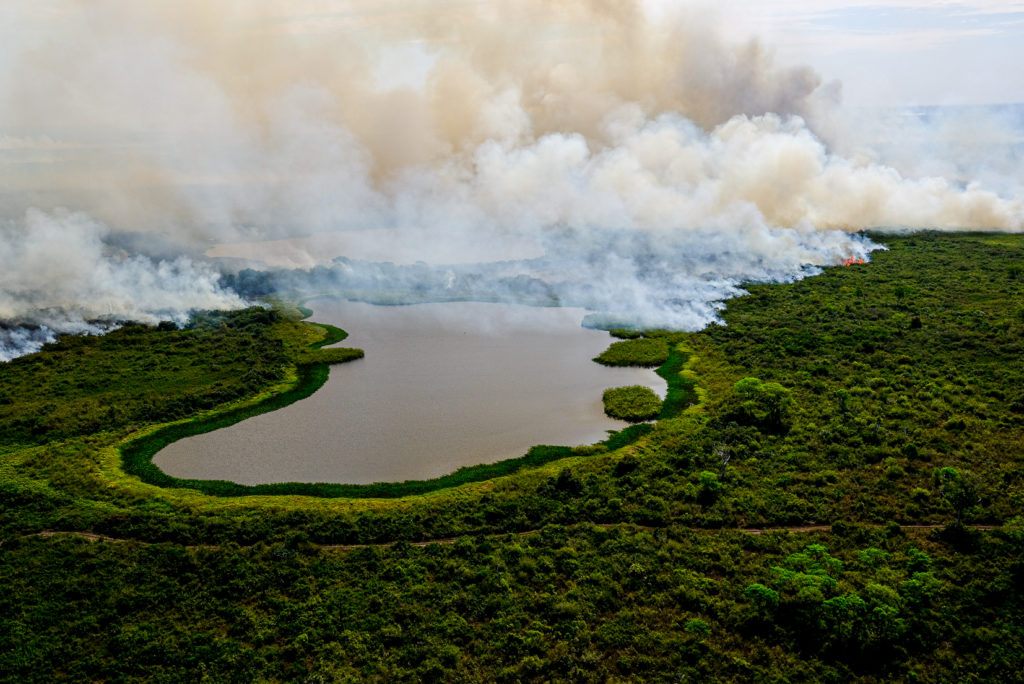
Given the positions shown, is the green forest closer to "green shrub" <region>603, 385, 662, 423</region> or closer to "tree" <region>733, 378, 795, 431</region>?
"tree" <region>733, 378, 795, 431</region>

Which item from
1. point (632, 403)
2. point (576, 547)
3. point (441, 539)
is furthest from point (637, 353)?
point (441, 539)

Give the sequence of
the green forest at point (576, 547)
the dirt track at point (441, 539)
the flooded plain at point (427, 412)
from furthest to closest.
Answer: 1. the flooded plain at point (427, 412)
2. the dirt track at point (441, 539)
3. the green forest at point (576, 547)

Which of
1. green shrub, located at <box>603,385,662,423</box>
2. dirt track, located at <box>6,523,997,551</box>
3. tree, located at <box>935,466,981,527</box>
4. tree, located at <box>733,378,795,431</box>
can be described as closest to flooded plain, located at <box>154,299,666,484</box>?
green shrub, located at <box>603,385,662,423</box>

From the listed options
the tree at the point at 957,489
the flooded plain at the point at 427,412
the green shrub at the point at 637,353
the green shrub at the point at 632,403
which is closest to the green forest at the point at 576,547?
the tree at the point at 957,489

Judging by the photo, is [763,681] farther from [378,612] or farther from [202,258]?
[202,258]

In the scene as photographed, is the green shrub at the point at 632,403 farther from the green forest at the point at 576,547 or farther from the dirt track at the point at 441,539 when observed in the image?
the dirt track at the point at 441,539

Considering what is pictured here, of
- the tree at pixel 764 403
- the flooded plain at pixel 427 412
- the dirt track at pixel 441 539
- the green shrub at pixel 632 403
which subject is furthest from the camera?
the green shrub at pixel 632 403

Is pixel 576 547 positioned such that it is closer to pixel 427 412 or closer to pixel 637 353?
pixel 427 412
